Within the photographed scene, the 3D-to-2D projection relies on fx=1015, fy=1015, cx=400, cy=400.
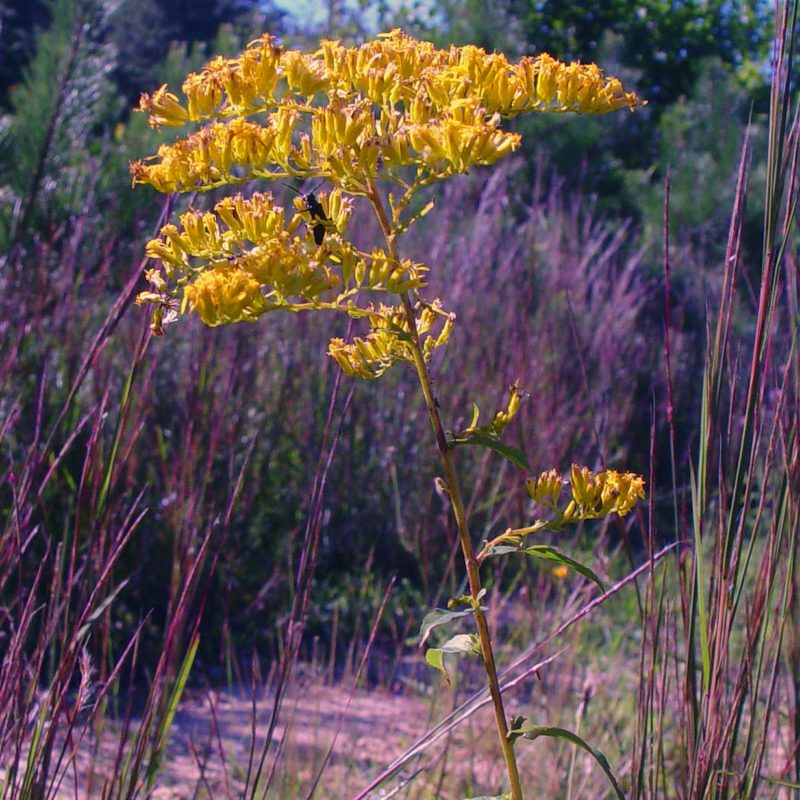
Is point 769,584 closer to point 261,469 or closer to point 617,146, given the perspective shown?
point 261,469

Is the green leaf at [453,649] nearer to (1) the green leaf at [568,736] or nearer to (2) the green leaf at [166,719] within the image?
(1) the green leaf at [568,736]

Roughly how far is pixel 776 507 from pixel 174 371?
2896mm

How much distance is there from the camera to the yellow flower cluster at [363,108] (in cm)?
110

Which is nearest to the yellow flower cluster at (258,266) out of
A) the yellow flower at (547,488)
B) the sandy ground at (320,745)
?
the yellow flower at (547,488)

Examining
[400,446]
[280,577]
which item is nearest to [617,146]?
[400,446]

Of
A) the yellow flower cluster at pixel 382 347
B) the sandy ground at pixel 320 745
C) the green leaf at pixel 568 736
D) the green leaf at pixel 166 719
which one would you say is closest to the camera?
the green leaf at pixel 568 736

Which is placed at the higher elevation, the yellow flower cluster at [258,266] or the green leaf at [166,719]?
the yellow flower cluster at [258,266]

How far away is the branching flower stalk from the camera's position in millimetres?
1091

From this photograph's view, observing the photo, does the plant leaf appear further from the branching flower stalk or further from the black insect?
the black insect

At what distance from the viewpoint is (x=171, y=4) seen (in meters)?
14.2

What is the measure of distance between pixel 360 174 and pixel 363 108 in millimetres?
77

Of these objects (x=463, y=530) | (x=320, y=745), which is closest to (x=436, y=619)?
(x=463, y=530)

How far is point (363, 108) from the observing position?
1.12m

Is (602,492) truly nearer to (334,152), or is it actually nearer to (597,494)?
(597,494)
